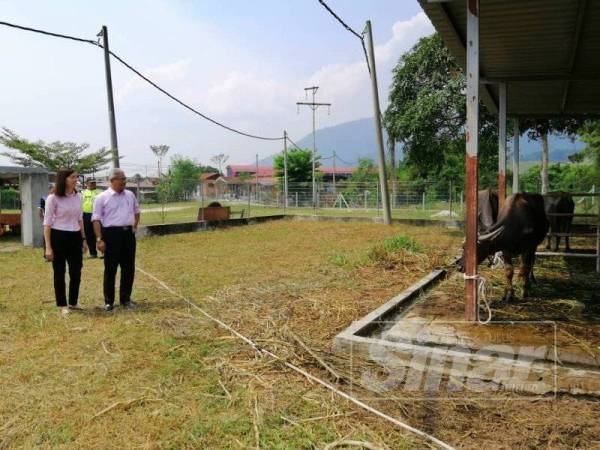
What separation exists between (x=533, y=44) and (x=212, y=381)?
6.15 meters

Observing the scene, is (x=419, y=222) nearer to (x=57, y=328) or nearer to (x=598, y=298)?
(x=598, y=298)

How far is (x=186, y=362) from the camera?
4.22m

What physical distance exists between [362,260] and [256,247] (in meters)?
3.76

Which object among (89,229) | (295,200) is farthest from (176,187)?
(295,200)

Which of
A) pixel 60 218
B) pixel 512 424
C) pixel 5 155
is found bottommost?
pixel 512 424

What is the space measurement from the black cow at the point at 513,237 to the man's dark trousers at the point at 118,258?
407cm

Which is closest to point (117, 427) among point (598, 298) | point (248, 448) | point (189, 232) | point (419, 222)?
point (248, 448)

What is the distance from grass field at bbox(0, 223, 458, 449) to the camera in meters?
3.05

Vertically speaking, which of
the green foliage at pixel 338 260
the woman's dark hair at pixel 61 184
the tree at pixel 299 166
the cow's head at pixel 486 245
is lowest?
the green foliage at pixel 338 260

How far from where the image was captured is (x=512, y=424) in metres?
3.14

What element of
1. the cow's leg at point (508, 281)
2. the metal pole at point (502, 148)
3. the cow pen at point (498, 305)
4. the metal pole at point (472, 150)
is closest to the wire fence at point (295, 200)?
the metal pole at point (502, 148)

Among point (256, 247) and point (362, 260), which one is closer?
point (362, 260)

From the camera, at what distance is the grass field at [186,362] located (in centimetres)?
305

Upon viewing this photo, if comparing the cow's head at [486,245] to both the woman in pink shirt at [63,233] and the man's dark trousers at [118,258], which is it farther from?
the woman in pink shirt at [63,233]
